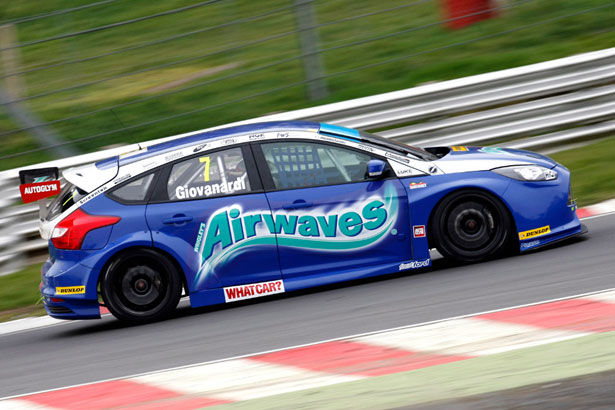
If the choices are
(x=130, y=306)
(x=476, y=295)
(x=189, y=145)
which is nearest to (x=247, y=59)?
(x=189, y=145)

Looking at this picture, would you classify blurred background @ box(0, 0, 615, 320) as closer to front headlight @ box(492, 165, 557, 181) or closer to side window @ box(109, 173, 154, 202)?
front headlight @ box(492, 165, 557, 181)

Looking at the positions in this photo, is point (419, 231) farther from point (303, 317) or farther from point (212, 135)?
point (212, 135)

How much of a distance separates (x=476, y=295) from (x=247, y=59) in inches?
235

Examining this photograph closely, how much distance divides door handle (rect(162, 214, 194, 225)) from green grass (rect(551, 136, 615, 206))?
4157mm

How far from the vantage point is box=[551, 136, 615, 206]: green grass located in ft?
29.6

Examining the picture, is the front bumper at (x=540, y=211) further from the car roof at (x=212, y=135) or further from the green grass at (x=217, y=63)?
the green grass at (x=217, y=63)

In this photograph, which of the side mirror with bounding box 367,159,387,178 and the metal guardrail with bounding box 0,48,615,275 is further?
the metal guardrail with bounding box 0,48,615,275

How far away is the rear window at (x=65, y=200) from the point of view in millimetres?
7309

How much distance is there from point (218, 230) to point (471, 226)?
2068mm

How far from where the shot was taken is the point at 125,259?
7105 mm

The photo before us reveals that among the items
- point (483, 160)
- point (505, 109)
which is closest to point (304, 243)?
point (483, 160)

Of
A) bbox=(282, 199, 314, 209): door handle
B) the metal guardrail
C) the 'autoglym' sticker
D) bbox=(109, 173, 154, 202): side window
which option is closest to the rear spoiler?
bbox=(109, 173, 154, 202): side window

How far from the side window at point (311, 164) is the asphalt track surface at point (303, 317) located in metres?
0.94

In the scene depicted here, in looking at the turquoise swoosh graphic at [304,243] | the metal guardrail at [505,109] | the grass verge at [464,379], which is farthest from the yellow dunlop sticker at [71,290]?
the metal guardrail at [505,109]
